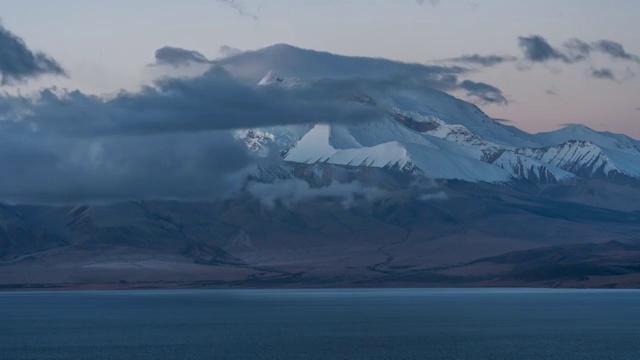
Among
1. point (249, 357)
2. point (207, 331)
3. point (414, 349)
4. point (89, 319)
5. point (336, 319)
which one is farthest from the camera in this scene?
point (89, 319)

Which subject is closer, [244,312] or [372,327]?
[372,327]

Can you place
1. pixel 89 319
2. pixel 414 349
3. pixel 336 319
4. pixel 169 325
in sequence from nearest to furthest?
1. pixel 414 349
2. pixel 169 325
3. pixel 336 319
4. pixel 89 319

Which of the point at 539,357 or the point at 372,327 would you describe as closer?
the point at 539,357

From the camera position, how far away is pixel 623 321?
158 metres

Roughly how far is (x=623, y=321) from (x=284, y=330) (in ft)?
145

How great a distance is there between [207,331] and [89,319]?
3994 cm

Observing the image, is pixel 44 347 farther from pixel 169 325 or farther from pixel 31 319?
pixel 31 319

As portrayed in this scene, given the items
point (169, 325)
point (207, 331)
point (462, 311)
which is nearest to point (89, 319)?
point (169, 325)

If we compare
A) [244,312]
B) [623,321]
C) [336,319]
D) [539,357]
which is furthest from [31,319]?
[539,357]

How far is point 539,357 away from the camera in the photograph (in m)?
106

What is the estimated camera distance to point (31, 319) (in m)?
178

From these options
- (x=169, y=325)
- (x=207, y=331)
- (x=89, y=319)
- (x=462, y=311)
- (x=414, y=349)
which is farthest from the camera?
(x=462, y=311)

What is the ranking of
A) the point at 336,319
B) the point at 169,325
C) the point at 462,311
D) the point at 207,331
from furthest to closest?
the point at 462,311, the point at 336,319, the point at 169,325, the point at 207,331

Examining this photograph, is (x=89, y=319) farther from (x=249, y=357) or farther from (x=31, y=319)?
(x=249, y=357)
